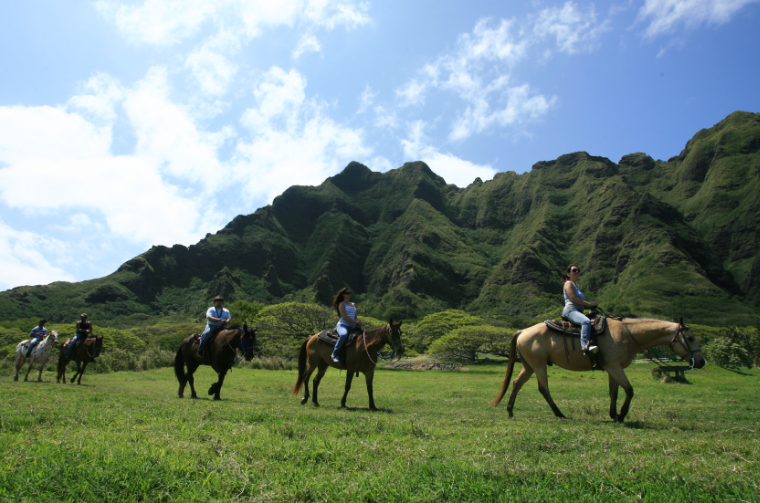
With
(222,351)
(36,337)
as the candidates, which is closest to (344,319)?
(222,351)

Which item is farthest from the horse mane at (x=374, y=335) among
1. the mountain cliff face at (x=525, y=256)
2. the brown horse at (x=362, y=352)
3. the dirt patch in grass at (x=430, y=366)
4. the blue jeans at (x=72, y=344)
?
the mountain cliff face at (x=525, y=256)

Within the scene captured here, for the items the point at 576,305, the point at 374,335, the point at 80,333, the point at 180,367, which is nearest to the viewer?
the point at 576,305

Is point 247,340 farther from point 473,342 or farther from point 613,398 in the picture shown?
point 473,342

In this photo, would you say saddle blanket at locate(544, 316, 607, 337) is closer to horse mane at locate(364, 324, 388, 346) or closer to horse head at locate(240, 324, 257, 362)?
horse mane at locate(364, 324, 388, 346)

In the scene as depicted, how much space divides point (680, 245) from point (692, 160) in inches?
2499

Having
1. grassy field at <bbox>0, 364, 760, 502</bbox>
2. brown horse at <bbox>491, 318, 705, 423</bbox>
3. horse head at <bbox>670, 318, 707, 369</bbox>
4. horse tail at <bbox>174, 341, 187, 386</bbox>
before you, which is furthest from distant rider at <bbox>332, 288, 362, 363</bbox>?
horse head at <bbox>670, 318, 707, 369</bbox>

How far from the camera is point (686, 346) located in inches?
307

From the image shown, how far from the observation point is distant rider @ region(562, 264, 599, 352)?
808 centimetres

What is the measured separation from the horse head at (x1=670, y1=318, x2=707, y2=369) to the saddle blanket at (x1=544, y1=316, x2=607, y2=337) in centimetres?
128

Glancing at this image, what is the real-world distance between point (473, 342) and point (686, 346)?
1290 inches

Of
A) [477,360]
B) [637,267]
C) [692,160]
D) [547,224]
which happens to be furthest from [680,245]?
[477,360]

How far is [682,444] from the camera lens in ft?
16.5

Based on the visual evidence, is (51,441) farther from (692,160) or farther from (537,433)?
(692,160)

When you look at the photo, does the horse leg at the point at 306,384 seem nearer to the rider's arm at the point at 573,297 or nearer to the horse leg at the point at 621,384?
the rider's arm at the point at 573,297
